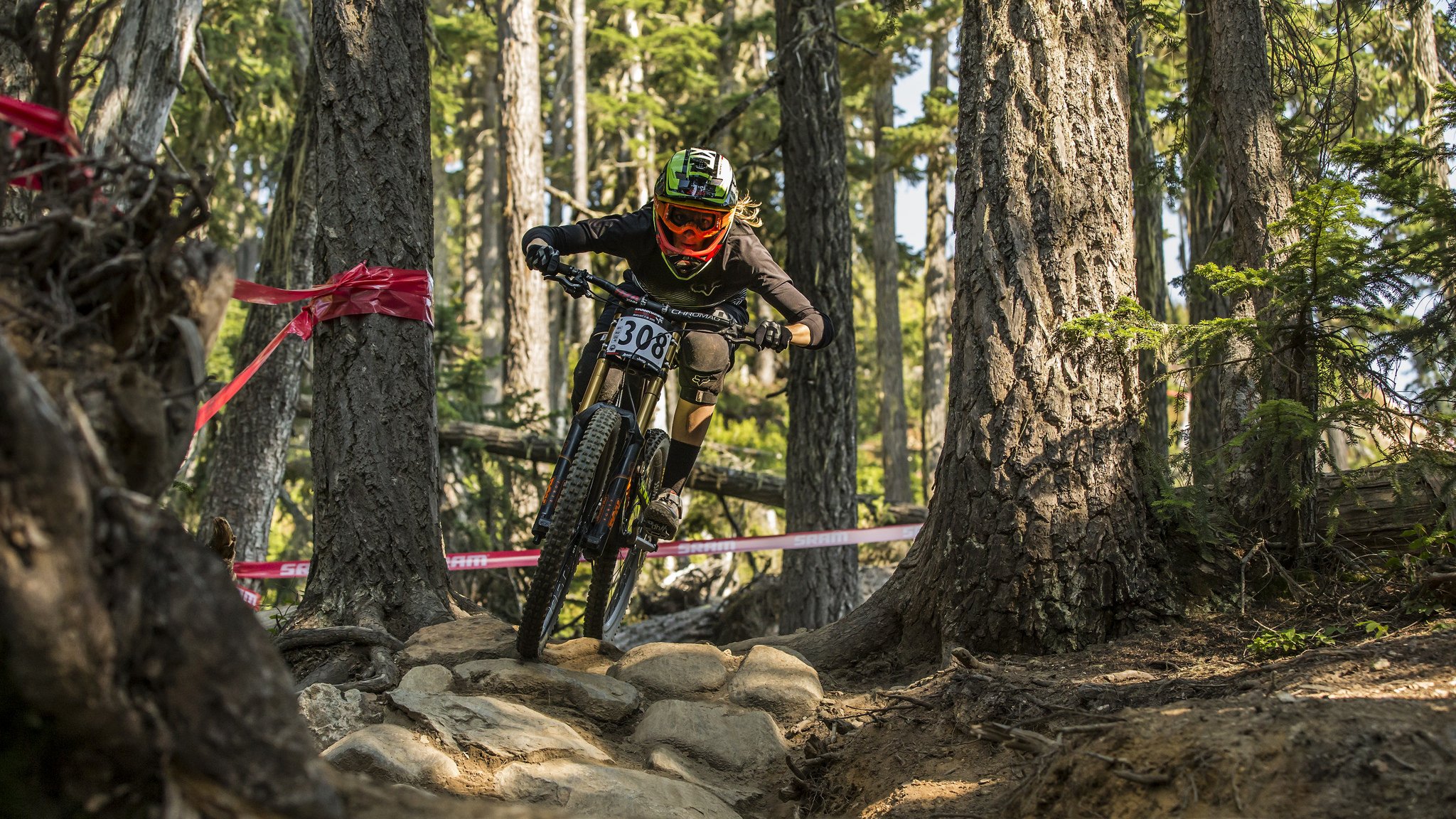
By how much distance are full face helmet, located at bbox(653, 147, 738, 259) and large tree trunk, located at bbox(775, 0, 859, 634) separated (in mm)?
3129

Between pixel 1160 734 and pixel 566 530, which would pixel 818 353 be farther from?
pixel 1160 734

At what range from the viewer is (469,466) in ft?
36.9

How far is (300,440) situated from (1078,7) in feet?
55.3

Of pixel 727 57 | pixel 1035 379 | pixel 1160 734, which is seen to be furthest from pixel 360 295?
pixel 727 57

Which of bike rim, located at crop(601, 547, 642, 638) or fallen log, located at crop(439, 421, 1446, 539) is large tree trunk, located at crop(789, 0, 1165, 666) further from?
bike rim, located at crop(601, 547, 642, 638)

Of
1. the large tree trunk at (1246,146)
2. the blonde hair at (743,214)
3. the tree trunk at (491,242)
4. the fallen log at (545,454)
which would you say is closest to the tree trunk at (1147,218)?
the large tree trunk at (1246,146)

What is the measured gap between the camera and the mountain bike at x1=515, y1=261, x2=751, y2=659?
4.64 metres

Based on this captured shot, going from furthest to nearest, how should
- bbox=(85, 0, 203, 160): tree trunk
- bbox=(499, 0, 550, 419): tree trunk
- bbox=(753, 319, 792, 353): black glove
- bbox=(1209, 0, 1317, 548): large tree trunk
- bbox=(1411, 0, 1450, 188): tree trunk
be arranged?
bbox=(499, 0, 550, 419): tree trunk, bbox=(1411, 0, 1450, 188): tree trunk, bbox=(85, 0, 203, 160): tree trunk, bbox=(1209, 0, 1317, 548): large tree trunk, bbox=(753, 319, 792, 353): black glove

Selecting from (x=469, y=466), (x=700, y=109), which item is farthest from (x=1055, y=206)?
(x=700, y=109)

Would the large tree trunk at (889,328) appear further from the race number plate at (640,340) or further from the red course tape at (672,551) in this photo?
the race number plate at (640,340)

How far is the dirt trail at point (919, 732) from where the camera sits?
2818 millimetres

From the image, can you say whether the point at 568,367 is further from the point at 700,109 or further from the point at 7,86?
the point at 7,86

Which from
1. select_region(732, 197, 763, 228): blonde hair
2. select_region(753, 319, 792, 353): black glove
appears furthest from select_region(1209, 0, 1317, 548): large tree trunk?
select_region(732, 197, 763, 228): blonde hair

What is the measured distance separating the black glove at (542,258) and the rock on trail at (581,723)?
1641 mm
